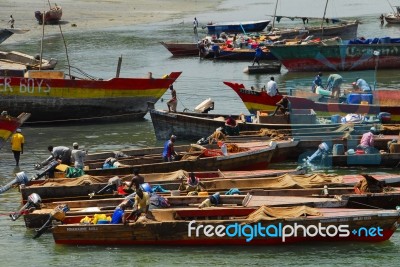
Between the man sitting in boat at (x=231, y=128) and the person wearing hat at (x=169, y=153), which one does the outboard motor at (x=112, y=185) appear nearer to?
the person wearing hat at (x=169, y=153)

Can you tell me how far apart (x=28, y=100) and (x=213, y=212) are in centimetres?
1627

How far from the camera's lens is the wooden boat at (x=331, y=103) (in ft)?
116

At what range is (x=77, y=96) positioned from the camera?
38.3m

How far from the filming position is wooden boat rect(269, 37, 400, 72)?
5231cm

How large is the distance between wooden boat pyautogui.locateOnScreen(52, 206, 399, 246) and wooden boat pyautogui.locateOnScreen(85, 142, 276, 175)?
4818 millimetres

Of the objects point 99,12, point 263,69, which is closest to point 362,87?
point 263,69

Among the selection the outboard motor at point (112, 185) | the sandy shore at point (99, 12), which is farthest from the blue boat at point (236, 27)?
the outboard motor at point (112, 185)

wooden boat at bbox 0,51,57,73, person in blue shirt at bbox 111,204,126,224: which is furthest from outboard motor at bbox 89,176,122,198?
wooden boat at bbox 0,51,57,73

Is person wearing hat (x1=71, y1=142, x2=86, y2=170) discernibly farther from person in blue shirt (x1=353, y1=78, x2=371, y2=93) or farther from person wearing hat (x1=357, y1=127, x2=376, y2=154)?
person in blue shirt (x1=353, y1=78, x2=371, y2=93)

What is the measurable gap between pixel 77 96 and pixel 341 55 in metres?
18.9

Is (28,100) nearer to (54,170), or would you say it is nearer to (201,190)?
(54,170)

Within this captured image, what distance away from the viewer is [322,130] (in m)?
33.2

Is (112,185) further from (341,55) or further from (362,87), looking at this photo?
(341,55)

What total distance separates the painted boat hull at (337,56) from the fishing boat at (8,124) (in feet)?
75.6
